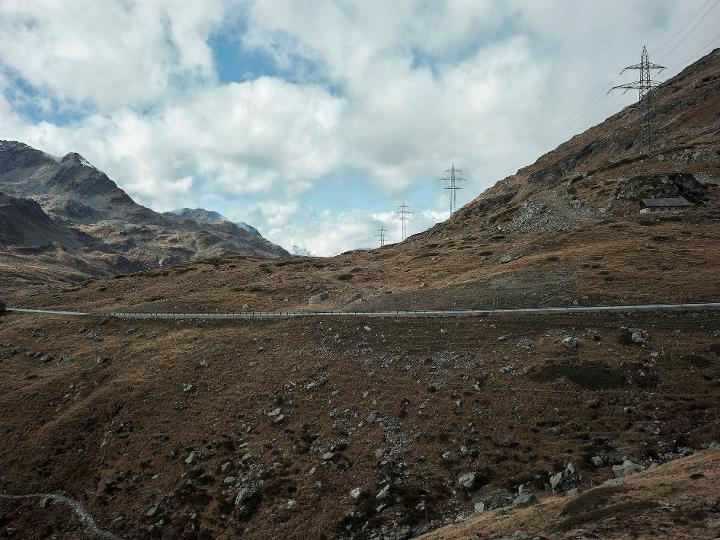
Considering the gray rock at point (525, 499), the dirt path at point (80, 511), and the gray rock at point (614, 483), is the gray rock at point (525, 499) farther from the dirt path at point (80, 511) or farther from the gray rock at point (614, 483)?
the dirt path at point (80, 511)

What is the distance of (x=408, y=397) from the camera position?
38.1 metres

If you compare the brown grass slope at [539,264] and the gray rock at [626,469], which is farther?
the brown grass slope at [539,264]

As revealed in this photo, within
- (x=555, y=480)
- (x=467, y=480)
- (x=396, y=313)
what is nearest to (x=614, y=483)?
(x=555, y=480)

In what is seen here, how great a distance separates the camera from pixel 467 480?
27.9 meters

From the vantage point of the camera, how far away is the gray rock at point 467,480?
90.5 feet

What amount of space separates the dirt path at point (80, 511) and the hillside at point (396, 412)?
523mm

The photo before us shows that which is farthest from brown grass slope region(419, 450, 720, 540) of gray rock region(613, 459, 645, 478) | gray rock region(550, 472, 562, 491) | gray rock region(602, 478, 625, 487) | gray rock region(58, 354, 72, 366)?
gray rock region(58, 354, 72, 366)

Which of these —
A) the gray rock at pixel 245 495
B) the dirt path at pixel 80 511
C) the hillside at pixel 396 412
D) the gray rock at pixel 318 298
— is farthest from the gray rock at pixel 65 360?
the gray rock at pixel 245 495

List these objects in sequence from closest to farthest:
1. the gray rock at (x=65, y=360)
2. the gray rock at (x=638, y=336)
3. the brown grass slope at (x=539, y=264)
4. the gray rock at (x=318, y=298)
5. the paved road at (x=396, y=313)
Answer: the gray rock at (x=638, y=336) → the paved road at (x=396, y=313) → the brown grass slope at (x=539, y=264) → the gray rock at (x=65, y=360) → the gray rock at (x=318, y=298)

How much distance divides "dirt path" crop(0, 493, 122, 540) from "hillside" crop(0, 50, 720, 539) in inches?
20.6

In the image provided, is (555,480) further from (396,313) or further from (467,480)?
(396,313)

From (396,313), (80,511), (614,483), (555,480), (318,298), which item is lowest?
(80,511)

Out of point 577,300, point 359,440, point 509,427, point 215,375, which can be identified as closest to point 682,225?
point 577,300

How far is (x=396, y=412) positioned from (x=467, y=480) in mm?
9421
